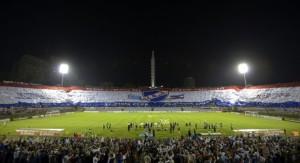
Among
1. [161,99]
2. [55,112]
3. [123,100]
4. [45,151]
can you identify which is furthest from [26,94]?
[45,151]

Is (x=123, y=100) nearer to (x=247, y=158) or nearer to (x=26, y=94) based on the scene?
(x=26, y=94)

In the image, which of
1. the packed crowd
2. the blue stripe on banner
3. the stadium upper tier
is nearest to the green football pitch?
the packed crowd

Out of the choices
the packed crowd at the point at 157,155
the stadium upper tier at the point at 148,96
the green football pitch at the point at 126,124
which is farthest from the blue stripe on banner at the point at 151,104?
the packed crowd at the point at 157,155

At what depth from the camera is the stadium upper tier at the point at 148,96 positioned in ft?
302

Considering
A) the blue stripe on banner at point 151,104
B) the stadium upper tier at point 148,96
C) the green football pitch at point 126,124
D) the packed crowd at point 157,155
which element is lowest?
the green football pitch at point 126,124

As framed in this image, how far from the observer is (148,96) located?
130 meters

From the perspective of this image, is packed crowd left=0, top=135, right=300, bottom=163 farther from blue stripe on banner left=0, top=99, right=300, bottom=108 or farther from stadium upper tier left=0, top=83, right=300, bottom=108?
blue stripe on banner left=0, top=99, right=300, bottom=108

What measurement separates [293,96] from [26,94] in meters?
89.6

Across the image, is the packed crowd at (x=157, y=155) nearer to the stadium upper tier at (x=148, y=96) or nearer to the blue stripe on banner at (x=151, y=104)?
the stadium upper tier at (x=148, y=96)

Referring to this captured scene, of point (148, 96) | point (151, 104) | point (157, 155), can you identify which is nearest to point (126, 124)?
point (157, 155)

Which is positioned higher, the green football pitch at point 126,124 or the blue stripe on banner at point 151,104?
the blue stripe on banner at point 151,104

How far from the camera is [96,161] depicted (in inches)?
685

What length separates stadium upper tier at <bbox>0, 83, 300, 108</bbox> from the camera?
92.1m

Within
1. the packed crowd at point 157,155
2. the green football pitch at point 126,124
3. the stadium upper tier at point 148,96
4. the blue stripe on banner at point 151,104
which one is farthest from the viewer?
the blue stripe on banner at point 151,104
